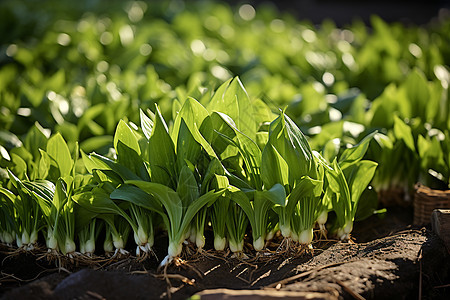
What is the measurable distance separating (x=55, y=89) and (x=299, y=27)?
3293mm

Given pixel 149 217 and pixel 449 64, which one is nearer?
pixel 149 217

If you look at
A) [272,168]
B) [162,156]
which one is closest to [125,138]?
[162,156]

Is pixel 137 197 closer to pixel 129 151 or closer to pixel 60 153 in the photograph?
pixel 129 151

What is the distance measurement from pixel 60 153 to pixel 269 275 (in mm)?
993

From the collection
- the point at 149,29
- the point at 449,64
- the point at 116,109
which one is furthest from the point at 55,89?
the point at 449,64

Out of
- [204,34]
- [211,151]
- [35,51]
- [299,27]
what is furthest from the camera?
[299,27]

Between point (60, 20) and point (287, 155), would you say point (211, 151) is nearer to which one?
point (287, 155)

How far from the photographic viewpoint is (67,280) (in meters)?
1.75

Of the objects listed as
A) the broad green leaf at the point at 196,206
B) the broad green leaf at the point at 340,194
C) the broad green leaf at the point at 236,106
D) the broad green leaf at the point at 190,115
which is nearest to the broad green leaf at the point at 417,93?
the broad green leaf at the point at 340,194

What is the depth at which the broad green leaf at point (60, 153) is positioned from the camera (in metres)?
2.22

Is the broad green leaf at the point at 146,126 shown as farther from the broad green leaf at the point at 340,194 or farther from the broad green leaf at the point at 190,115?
the broad green leaf at the point at 340,194

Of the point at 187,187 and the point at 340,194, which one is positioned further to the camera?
the point at 340,194

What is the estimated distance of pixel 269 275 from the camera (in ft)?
6.19

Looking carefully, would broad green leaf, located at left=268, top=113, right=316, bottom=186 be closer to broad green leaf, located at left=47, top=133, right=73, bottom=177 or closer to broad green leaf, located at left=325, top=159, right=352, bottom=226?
broad green leaf, located at left=325, top=159, right=352, bottom=226
